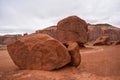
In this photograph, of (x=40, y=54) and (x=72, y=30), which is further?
(x=72, y=30)

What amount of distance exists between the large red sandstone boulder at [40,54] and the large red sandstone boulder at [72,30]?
13567 millimetres

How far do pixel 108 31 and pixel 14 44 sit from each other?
205 feet

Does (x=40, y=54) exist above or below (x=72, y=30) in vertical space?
below

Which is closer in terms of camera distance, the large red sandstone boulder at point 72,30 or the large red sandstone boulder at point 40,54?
the large red sandstone boulder at point 40,54

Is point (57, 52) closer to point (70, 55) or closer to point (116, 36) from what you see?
point (70, 55)

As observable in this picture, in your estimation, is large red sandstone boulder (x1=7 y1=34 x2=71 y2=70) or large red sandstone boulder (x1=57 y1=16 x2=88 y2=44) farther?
large red sandstone boulder (x1=57 y1=16 x2=88 y2=44)

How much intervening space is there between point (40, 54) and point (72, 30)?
14.4m

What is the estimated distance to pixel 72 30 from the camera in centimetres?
2302

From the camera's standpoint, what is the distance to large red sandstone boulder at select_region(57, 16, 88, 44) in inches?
905

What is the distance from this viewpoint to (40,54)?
8.99 m

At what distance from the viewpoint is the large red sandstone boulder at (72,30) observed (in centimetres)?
2298

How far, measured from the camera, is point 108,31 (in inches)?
2692

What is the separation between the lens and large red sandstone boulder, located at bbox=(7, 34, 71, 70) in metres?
8.91

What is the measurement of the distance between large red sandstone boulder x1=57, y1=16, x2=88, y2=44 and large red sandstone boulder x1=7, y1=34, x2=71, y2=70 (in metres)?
13.6
